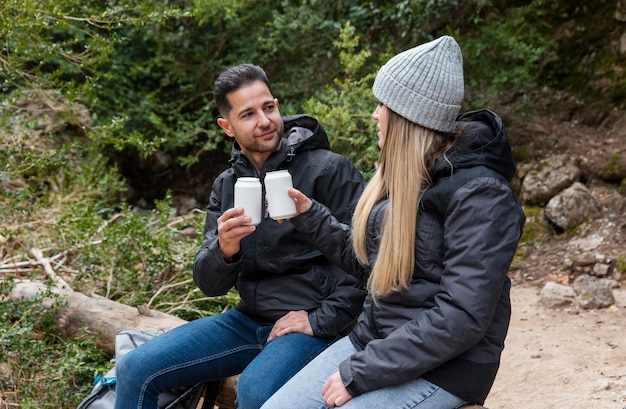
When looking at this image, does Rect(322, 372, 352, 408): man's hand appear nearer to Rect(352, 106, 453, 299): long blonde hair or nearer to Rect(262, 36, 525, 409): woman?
Rect(262, 36, 525, 409): woman

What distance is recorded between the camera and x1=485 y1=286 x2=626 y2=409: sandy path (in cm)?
389

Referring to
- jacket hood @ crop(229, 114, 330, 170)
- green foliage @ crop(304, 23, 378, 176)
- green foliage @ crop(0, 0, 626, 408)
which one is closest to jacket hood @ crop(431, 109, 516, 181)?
jacket hood @ crop(229, 114, 330, 170)

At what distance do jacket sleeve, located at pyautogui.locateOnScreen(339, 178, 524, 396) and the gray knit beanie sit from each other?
0.29m

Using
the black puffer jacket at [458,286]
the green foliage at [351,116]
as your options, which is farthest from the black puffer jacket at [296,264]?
the green foliage at [351,116]

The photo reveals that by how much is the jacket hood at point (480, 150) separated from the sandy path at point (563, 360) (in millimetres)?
2073

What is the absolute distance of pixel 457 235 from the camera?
212cm

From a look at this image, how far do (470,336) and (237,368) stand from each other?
118cm

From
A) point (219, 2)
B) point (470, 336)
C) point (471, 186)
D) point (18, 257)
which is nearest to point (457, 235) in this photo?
point (471, 186)

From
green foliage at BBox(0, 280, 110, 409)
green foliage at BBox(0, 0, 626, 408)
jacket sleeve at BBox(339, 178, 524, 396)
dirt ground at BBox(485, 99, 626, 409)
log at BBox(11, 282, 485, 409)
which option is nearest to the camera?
jacket sleeve at BBox(339, 178, 524, 396)

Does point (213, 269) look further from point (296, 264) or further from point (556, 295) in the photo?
point (556, 295)

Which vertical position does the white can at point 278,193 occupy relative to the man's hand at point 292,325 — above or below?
above

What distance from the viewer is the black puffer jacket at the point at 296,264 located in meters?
2.85

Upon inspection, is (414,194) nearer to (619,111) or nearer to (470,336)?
(470,336)

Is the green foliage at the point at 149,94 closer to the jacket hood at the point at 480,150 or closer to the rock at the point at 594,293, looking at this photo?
the rock at the point at 594,293
